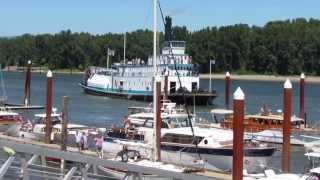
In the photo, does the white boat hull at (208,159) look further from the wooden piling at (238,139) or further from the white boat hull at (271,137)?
the white boat hull at (271,137)

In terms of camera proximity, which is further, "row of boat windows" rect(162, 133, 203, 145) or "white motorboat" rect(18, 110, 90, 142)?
"white motorboat" rect(18, 110, 90, 142)

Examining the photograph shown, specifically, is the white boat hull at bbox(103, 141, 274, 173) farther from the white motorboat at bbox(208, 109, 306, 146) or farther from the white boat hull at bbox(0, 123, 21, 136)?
the white motorboat at bbox(208, 109, 306, 146)

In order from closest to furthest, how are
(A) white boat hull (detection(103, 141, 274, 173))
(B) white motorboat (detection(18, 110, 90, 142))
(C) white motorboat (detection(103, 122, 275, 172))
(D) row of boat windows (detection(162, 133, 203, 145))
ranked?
(A) white boat hull (detection(103, 141, 274, 173))
(C) white motorboat (detection(103, 122, 275, 172))
(D) row of boat windows (detection(162, 133, 203, 145))
(B) white motorboat (detection(18, 110, 90, 142))

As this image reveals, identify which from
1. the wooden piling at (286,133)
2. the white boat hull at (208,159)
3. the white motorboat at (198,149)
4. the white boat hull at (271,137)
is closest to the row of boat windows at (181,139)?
the white motorboat at (198,149)

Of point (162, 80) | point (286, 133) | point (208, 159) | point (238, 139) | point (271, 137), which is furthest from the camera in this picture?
point (162, 80)

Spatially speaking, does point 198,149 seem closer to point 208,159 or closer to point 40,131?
point 208,159

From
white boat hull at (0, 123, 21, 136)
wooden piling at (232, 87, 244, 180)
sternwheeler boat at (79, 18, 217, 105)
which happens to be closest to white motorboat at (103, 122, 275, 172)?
wooden piling at (232, 87, 244, 180)

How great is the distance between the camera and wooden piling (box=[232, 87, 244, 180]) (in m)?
25.6

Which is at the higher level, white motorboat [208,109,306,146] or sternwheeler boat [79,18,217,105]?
sternwheeler boat [79,18,217,105]

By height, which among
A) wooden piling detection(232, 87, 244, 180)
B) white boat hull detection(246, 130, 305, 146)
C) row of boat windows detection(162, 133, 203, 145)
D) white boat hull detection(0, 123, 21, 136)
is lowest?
white boat hull detection(246, 130, 305, 146)

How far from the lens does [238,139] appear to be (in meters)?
26.1

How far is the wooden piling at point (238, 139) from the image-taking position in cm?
2564

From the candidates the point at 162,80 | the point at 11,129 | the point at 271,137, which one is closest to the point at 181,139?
the point at 271,137

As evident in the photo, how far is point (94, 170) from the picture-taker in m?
10.8
